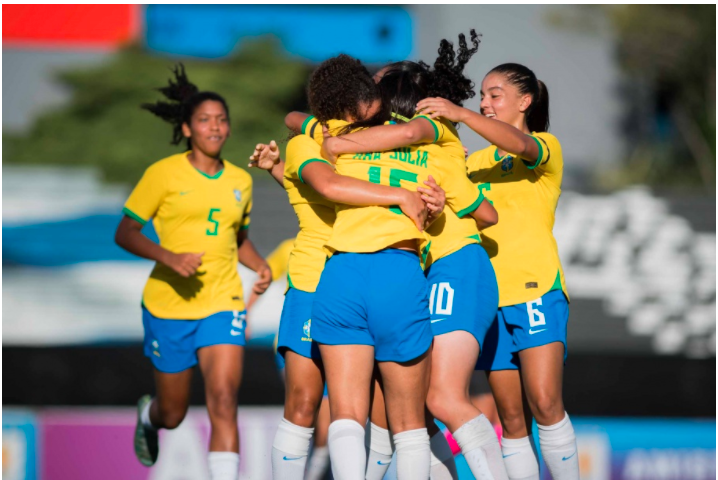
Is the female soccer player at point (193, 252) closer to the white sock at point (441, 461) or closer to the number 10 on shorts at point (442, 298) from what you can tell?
the white sock at point (441, 461)

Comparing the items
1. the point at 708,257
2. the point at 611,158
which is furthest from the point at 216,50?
the point at 708,257

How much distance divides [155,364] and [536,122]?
2.69 m

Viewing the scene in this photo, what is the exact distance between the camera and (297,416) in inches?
156

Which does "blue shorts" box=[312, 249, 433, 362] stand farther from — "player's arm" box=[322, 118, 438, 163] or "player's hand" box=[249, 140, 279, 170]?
"player's hand" box=[249, 140, 279, 170]

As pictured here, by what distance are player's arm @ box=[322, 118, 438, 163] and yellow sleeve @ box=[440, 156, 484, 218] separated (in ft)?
0.70

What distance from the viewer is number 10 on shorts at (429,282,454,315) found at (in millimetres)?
3764

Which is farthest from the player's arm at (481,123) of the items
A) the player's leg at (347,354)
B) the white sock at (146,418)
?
the white sock at (146,418)

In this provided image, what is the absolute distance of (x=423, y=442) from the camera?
3436 millimetres

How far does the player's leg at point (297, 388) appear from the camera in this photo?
3910 mm

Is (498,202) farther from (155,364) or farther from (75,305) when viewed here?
(75,305)

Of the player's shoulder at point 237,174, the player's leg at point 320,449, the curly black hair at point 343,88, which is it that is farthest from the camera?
the player's shoulder at point 237,174

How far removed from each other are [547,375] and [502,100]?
4.46 ft

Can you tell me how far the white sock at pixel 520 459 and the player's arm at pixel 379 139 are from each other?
1.63 metres

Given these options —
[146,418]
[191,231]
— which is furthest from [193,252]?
[146,418]
